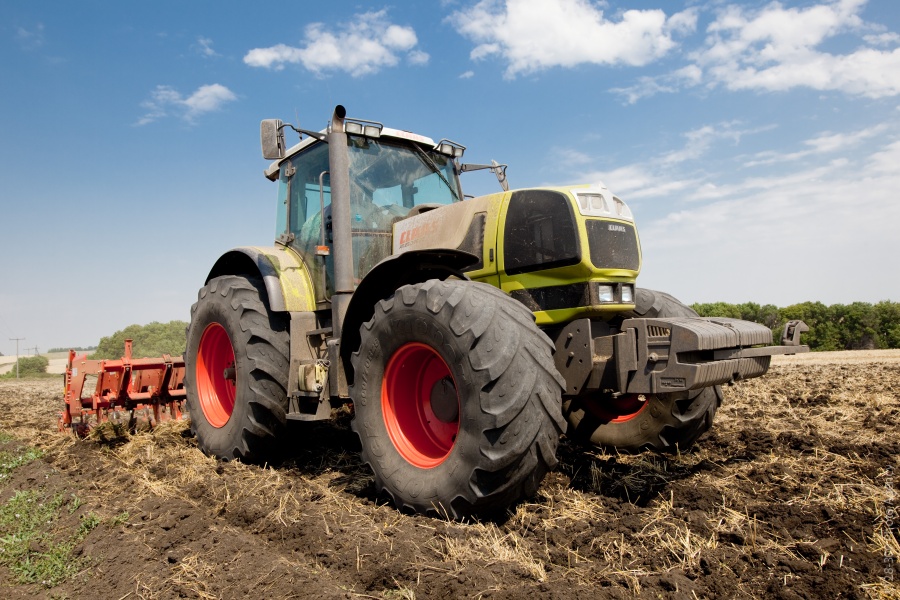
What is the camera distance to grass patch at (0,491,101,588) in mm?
3379

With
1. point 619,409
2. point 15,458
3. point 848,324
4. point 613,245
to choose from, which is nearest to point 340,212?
point 613,245

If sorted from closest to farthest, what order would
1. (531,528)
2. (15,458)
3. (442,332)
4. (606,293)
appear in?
1. (531,528)
2. (442,332)
3. (606,293)
4. (15,458)

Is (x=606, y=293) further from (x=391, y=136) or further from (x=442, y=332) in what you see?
(x=391, y=136)

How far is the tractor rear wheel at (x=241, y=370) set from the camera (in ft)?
16.9

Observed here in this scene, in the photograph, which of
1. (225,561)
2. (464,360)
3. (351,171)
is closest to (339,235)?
(351,171)

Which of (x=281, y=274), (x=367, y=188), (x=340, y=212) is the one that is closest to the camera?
(x=340, y=212)

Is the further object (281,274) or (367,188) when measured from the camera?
(281,274)

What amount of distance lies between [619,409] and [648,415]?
12.7 inches

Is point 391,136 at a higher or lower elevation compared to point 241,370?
higher

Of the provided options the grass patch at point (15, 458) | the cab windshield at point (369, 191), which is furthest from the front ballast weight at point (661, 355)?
the grass patch at point (15, 458)

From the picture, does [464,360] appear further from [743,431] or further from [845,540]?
[743,431]

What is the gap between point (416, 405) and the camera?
4.23 metres

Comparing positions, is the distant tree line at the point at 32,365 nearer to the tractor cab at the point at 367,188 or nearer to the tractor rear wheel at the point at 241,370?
the tractor rear wheel at the point at 241,370

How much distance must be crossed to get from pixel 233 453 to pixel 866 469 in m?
4.55
